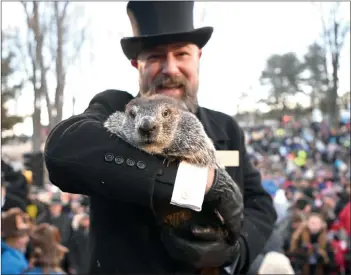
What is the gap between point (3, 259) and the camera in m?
3.38

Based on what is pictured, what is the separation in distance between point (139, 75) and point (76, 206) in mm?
5484

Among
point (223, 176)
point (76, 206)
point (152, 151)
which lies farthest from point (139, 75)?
point (76, 206)

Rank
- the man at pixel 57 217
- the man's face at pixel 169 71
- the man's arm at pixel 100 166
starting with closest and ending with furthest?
the man's arm at pixel 100 166 < the man's face at pixel 169 71 < the man at pixel 57 217

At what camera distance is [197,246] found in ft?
5.03

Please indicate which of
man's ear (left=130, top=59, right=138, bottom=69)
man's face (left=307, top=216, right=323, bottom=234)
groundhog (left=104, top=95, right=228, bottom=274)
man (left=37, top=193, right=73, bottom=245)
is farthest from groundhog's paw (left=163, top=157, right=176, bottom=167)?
man's face (left=307, top=216, right=323, bottom=234)

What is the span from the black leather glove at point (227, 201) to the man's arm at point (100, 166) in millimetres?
170

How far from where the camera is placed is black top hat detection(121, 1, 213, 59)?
1.67 m

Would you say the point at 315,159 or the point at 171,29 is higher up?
the point at 171,29

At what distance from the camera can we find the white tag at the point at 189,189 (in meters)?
1.33

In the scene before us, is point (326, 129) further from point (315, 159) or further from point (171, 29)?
point (171, 29)

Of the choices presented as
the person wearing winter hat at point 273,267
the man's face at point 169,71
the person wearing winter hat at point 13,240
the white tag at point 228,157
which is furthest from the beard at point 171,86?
the person wearing winter hat at point 273,267

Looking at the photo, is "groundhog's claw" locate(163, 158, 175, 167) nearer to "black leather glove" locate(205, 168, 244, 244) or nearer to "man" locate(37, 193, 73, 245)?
"black leather glove" locate(205, 168, 244, 244)

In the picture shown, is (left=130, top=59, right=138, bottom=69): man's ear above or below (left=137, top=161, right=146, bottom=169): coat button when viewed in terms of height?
above

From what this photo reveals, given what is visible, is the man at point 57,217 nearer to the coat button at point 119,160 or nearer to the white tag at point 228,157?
the white tag at point 228,157
